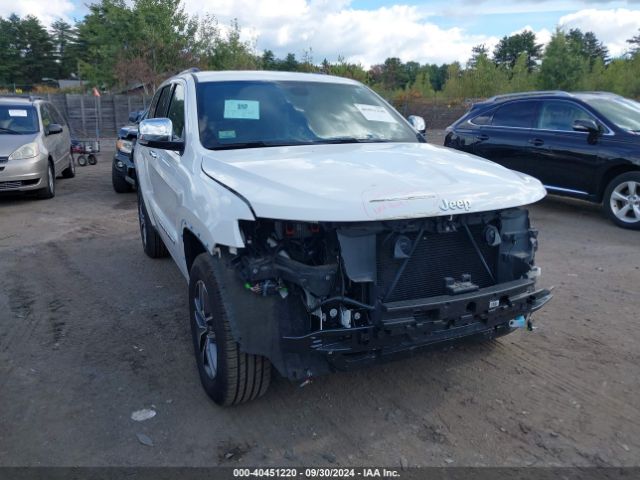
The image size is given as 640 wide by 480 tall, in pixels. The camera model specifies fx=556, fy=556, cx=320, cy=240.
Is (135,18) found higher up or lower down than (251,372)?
higher up

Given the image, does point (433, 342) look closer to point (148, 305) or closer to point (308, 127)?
point (308, 127)

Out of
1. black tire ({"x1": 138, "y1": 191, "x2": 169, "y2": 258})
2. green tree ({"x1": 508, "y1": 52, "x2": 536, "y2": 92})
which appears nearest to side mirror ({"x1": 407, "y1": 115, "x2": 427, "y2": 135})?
black tire ({"x1": 138, "y1": 191, "x2": 169, "y2": 258})

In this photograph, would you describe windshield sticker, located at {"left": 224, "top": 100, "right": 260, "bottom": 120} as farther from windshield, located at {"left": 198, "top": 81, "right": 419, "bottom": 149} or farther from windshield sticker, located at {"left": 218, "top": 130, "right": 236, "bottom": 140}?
windshield sticker, located at {"left": 218, "top": 130, "right": 236, "bottom": 140}

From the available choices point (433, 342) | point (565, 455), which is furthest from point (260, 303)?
point (565, 455)

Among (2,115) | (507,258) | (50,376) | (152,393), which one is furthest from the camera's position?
(2,115)

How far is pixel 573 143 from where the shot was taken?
8.05m

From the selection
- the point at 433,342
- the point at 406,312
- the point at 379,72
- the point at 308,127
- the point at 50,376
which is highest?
the point at 379,72

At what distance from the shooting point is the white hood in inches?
108

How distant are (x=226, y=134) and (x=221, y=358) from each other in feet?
5.46

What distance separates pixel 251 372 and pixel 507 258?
5.30 ft

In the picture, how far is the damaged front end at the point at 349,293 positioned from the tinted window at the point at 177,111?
1.76 meters

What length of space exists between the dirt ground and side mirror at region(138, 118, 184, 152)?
1.48m

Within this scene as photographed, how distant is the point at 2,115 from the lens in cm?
1024

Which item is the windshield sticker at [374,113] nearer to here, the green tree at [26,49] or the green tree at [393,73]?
the green tree at [393,73]
